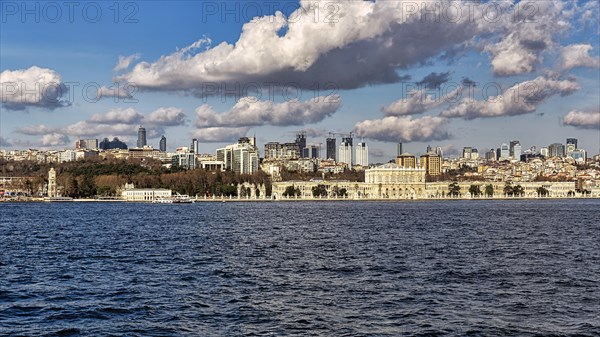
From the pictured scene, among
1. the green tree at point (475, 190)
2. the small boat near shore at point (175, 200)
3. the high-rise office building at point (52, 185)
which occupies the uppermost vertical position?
the high-rise office building at point (52, 185)

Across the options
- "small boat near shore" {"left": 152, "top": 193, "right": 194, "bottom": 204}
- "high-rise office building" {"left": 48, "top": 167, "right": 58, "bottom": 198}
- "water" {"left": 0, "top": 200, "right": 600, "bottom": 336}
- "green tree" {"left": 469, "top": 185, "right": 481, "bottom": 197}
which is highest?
"high-rise office building" {"left": 48, "top": 167, "right": 58, "bottom": 198}

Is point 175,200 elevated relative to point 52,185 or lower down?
lower down

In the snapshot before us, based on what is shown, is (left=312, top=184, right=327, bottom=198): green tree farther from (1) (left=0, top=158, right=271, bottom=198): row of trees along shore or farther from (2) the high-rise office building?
(2) the high-rise office building

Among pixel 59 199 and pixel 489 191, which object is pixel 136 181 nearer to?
pixel 59 199

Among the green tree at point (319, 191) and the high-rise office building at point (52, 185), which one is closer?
the high-rise office building at point (52, 185)

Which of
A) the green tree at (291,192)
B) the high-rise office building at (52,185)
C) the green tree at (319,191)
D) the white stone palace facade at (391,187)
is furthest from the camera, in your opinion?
the white stone palace facade at (391,187)

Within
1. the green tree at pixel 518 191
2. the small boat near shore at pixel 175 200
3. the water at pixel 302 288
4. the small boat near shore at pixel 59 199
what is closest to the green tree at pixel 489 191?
the green tree at pixel 518 191

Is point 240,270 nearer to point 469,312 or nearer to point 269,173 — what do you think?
point 469,312

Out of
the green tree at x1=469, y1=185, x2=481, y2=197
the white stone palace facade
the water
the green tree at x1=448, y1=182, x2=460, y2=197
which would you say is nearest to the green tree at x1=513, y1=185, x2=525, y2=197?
the white stone palace facade

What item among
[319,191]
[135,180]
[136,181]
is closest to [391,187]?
[319,191]

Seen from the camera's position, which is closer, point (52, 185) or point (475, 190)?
point (52, 185)

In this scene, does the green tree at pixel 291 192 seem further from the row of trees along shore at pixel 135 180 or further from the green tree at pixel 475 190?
the green tree at pixel 475 190

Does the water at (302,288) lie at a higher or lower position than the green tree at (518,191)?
lower

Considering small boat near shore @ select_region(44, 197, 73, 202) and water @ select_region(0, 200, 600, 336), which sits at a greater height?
small boat near shore @ select_region(44, 197, 73, 202)
